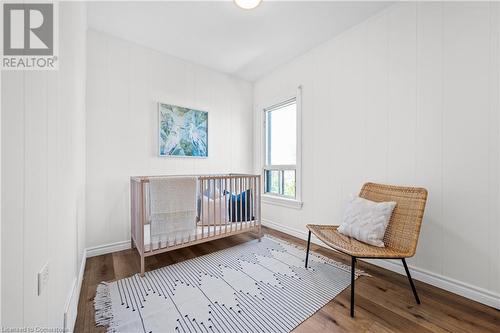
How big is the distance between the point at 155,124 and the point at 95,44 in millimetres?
994

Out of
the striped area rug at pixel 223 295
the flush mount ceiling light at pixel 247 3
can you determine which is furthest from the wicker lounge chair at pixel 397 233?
the flush mount ceiling light at pixel 247 3

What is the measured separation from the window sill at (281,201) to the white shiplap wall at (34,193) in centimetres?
236

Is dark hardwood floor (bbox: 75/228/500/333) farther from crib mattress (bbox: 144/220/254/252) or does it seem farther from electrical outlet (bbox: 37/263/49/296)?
electrical outlet (bbox: 37/263/49/296)

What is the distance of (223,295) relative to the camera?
1559 millimetres

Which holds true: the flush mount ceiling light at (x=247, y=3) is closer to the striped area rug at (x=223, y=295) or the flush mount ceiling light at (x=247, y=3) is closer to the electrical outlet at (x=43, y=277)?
the electrical outlet at (x=43, y=277)

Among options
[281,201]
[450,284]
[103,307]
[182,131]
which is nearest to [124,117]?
[182,131]

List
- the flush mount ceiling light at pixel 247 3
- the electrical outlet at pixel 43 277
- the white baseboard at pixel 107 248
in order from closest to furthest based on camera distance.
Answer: the electrical outlet at pixel 43 277 < the flush mount ceiling light at pixel 247 3 < the white baseboard at pixel 107 248

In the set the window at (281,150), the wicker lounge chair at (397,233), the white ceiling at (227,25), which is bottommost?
the wicker lounge chair at (397,233)

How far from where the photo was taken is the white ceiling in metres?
1.96

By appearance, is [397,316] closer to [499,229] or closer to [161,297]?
[499,229]

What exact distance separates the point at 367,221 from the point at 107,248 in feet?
8.62

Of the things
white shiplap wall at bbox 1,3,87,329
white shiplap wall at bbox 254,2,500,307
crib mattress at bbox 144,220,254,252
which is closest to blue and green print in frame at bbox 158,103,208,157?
crib mattress at bbox 144,220,254,252

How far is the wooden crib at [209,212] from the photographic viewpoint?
6.44ft
